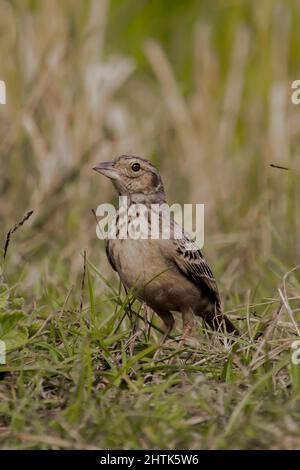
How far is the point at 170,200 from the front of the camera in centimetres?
984

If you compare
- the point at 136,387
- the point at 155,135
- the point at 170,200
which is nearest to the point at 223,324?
the point at 136,387

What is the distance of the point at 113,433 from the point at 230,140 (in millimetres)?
7068

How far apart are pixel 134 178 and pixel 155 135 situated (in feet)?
13.4

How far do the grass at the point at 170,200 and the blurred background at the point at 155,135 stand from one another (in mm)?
21

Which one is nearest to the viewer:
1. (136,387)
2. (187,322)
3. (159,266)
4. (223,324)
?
(136,387)

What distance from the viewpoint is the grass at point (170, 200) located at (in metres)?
4.48

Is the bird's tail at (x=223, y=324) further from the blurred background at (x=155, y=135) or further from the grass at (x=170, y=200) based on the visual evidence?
the blurred background at (x=155, y=135)

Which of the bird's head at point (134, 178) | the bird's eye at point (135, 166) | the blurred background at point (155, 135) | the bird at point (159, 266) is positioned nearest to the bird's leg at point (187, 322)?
the bird at point (159, 266)

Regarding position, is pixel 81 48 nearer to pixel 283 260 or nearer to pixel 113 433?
pixel 283 260

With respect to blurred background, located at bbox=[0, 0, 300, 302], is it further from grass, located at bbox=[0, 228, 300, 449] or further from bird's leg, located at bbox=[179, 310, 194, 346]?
grass, located at bbox=[0, 228, 300, 449]

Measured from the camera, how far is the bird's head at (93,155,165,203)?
634 centimetres

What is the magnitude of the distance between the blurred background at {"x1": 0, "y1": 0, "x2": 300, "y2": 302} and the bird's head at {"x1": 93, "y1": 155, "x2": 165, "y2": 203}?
3.89ft

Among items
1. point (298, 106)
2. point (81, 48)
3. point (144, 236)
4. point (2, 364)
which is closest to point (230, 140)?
point (298, 106)

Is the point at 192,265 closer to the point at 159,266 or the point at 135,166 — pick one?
the point at 159,266
